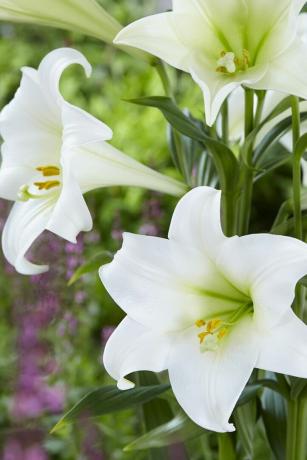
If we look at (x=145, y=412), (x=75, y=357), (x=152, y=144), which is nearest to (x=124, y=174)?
(x=145, y=412)

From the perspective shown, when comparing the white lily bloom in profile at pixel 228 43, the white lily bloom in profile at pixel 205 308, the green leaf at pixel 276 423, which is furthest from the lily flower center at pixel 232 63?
the green leaf at pixel 276 423

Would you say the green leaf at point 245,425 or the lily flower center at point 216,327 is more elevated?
the lily flower center at point 216,327

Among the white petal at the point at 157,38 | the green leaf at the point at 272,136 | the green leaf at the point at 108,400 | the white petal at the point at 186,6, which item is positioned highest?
the white petal at the point at 186,6

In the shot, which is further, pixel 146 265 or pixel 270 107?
pixel 270 107

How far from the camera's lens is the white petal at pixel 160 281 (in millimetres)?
676

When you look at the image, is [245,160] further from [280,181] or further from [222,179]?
[280,181]

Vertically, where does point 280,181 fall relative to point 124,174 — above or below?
above

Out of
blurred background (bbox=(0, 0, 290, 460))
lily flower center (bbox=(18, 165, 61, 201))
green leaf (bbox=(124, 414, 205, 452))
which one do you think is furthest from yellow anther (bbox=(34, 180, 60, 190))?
green leaf (bbox=(124, 414, 205, 452))

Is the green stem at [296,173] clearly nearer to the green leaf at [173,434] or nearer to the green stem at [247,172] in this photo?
the green stem at [247,172]

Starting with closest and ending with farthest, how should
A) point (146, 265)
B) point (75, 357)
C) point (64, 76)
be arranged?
1. point (146, 265)
2. point (75, 357)
3. point (64, 76)

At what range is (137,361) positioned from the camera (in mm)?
686

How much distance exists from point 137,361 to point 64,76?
2.16 metres

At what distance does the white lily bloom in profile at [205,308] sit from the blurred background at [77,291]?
0.17 m

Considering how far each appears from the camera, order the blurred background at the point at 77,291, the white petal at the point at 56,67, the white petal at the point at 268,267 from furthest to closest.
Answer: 1. the blurred background at the point at 77,291
2. the white petal at the point at 56,67
3. the white petal at the point at 268,267
